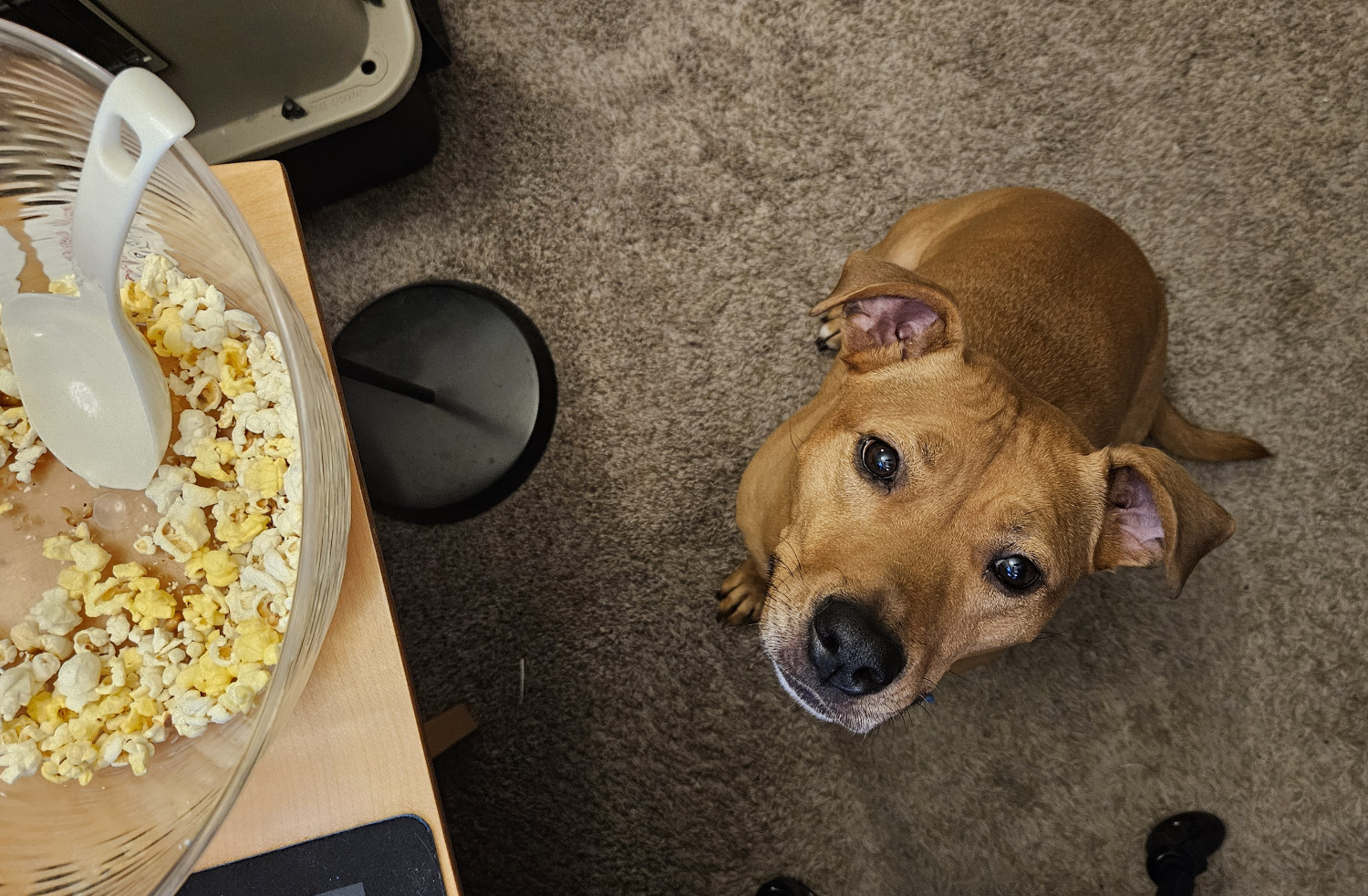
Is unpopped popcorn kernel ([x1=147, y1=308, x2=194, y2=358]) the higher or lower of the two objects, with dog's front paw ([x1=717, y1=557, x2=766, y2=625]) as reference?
higher

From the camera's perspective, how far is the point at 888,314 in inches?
55.4

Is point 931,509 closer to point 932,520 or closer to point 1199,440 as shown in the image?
point 932,520

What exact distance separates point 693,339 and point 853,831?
4.75 ft

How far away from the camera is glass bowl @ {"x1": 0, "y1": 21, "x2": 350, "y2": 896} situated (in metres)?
0.79

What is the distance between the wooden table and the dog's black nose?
0.60 meters

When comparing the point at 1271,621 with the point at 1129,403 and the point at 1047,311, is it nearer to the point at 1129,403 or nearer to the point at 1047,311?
the point at 1129,403

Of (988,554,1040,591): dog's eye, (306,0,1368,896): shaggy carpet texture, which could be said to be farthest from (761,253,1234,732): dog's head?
(306,0,1368,896): shaggy carpet texture

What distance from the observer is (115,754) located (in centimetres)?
95

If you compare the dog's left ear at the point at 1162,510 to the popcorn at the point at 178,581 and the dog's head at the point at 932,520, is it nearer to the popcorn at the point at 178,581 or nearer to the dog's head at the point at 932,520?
the dog's head at the point at 932,520

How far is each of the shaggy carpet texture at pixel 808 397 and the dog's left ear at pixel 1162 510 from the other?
86cm

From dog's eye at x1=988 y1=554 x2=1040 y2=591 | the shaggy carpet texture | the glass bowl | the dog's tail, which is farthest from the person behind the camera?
the shaggy carpet texture

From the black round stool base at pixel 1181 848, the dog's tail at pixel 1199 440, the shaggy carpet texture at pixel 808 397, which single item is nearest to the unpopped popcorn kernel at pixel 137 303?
the shaggy carpet texture at pixel 808 397

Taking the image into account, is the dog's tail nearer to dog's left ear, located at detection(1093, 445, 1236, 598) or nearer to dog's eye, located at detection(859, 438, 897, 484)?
dog's left ear, located at detection(1093, 445, 1236, 598)

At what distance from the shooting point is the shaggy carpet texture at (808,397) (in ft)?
6.91
